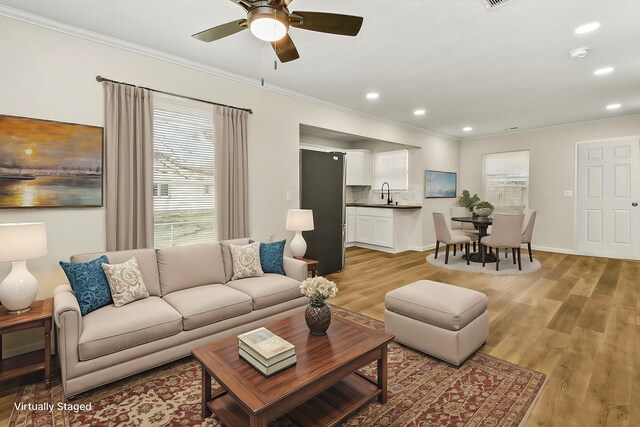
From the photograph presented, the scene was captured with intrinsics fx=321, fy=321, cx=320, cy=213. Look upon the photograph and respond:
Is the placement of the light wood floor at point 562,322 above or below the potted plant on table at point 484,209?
below

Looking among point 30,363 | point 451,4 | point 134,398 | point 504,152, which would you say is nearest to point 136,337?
point 134,398

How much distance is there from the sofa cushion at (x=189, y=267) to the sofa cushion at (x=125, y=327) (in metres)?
0.36

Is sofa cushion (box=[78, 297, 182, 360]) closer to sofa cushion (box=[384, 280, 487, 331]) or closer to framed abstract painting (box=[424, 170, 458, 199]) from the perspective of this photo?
sofa cushion (box=[384, 280, 487, 331])

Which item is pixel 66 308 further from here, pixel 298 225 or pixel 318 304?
pixel 298 225

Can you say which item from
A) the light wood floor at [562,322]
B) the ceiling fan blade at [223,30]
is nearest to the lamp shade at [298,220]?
the light wood floor at [562,322]

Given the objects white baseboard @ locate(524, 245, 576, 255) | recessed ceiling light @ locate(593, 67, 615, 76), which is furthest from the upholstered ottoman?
white baseboard @ locate(524, 245, 576, 255)

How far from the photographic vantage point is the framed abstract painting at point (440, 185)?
7301 millimetres

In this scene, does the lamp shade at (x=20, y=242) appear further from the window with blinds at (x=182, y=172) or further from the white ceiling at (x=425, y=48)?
the white ceiling at (x=425, y=48)

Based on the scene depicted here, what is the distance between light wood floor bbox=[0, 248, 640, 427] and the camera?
6.56 feet

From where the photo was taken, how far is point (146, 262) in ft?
9.25

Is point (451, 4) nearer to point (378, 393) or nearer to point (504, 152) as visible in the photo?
point (378, 393)

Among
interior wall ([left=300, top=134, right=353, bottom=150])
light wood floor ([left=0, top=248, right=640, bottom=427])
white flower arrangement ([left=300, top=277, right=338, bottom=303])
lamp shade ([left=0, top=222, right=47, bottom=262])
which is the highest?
interior wall ([left=300, top=134, right=353, bottom=150])

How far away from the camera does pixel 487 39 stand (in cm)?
297

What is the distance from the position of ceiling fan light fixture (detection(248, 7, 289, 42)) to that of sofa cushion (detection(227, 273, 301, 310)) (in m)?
2.06
